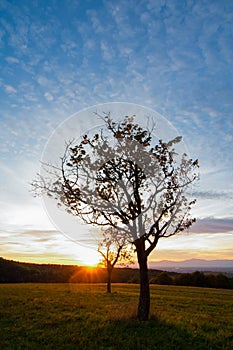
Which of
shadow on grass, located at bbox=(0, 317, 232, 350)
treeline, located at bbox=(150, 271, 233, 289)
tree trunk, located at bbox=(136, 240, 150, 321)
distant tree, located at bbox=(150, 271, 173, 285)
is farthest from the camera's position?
distant tree, located at bbox=(150, 271, 173, 285)

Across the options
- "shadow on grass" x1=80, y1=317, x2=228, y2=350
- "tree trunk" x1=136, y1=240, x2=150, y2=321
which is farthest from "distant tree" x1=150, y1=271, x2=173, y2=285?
"shadow on grass" x1=80, y1=317, x2=228, y2=350

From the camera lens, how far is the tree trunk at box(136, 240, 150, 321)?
62.8 ft

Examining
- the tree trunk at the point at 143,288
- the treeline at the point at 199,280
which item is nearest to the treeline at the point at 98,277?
the treeline at the point at 199,280

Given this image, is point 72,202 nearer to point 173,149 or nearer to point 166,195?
point 166,195

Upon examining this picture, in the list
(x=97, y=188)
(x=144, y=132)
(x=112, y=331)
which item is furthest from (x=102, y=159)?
(x=112, y=331)

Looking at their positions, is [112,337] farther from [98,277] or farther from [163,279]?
[98,277]

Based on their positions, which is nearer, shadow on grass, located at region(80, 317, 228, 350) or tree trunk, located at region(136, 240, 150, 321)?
shadow on grass, located at region(80, 317, 228, 350)

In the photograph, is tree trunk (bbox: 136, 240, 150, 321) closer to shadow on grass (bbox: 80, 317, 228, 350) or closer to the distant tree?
shadow on grass (bbox: 80, 317, 228, 350)

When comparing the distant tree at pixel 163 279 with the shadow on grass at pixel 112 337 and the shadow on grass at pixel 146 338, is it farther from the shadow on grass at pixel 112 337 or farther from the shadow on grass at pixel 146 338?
the shadow on grass at pixel 146 338

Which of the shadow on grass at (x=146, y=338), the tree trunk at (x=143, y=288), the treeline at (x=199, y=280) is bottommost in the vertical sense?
the shadow on grass at (x=146, y=338)

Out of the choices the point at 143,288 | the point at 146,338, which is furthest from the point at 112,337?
the point at 143,288

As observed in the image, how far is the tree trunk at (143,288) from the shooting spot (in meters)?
19.2

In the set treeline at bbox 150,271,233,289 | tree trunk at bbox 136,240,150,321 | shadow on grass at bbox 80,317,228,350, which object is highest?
treeline at bbox 150,271,233,289

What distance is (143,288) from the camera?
1955cm
